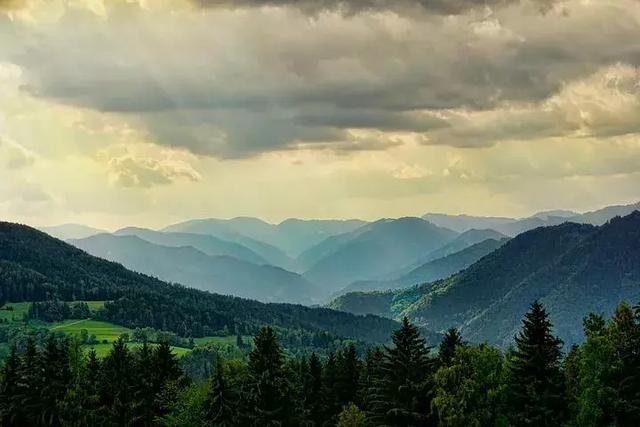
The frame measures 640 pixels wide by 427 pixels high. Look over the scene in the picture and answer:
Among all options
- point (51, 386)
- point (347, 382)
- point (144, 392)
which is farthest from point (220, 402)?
point (51, 386)

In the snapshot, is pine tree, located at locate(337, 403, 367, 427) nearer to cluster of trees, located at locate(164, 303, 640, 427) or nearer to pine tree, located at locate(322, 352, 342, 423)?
cluster of trees, located at locate(164, 303, 640, 427)

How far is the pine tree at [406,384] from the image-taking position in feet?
269

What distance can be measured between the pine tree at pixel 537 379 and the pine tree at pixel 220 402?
29.8 m

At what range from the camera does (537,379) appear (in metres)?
72.8

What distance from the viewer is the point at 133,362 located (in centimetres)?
9994

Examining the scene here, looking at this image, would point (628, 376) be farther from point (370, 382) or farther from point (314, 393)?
point (314, 393)

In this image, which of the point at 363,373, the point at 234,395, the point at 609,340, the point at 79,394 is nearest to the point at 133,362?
the point at 79,394

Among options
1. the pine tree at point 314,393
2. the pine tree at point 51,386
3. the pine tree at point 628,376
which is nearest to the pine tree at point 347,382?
the pine tree at point 314,393

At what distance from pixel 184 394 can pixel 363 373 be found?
72.7 ft

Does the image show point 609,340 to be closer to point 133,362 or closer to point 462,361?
point 462,361

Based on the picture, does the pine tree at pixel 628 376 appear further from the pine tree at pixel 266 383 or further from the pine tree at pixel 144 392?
the pine tree at pixel 144 392

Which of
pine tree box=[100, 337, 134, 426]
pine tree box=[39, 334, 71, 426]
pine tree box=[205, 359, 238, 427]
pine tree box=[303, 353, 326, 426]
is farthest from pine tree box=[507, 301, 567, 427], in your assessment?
pine tree box=[39, 334, 71, 426]

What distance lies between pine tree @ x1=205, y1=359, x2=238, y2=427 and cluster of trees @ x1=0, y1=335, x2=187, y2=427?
6396 mm

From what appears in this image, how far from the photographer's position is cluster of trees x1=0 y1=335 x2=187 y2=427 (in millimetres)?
91750
